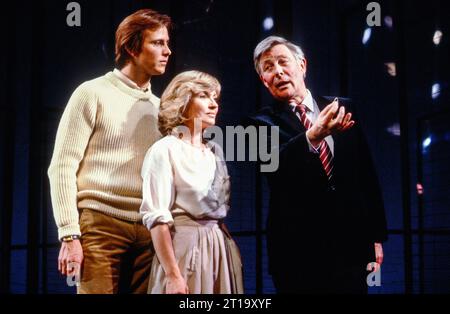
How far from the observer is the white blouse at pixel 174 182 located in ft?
7.77

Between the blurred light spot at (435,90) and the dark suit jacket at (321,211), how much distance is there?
0.66m

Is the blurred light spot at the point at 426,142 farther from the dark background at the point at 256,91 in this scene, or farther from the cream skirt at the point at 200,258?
the cream skirt at the point at 200,258

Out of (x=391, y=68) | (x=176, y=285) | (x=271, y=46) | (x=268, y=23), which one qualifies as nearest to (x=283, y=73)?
(x=271, y=46)

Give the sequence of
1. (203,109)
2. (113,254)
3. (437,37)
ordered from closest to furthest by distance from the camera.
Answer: (113,254)
(203,109)
(437,37)

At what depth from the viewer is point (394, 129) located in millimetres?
2934

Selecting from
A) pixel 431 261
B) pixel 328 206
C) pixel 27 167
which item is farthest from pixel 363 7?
pixel 27 167

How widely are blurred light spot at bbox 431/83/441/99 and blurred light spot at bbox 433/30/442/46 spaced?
0.68 feet

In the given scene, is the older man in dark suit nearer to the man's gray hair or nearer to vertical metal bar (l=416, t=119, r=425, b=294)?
the man's gray hair

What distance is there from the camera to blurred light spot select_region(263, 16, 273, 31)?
2.89m

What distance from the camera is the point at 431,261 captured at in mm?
2977

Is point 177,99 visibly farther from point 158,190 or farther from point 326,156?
point 326,156

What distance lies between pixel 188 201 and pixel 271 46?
82 cm

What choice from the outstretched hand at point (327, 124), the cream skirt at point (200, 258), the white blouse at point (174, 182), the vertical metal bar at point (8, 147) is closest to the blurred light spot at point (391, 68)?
the outstretched hand at point (327, 124)

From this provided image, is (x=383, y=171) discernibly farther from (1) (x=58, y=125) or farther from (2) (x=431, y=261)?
(1) (x=58, y=125)
